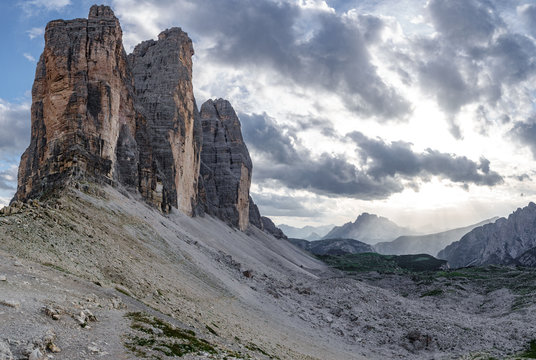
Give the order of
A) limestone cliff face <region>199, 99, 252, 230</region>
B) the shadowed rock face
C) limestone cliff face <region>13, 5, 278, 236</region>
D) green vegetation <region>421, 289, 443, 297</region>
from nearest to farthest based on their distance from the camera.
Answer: the shadowed rock face, limestone cliff face <region>13, 5, 278, 236</region>, green vegetation <region>421, 289, 443, 297</region>, limestone cliff face <region>199, 99, 252, 230</region>

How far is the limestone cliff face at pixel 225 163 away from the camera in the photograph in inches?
5586

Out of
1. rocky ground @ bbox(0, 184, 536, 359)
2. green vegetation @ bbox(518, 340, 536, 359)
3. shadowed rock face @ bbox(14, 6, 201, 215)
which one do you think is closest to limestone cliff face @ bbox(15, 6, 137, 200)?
shadowed rock face @ bbox(14, 6, 201, 215)

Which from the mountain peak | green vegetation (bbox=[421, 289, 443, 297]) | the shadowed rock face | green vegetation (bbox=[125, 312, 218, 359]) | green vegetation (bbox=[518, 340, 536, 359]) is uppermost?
the mountain peak

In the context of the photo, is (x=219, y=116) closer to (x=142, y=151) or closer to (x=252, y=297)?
(x=142, y=151)

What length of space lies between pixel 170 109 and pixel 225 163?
5280 centimetres

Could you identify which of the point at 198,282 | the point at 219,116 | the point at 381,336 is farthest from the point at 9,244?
the point at 219,116

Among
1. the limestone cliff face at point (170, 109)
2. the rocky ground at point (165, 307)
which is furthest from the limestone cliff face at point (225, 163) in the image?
the rocky ground at point (165, 307)

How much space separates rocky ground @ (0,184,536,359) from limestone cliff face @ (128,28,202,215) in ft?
104

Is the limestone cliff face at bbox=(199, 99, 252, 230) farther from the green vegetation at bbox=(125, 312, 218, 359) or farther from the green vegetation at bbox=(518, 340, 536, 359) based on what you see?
the green vegetation at bbox=(125, 312, 218, 359)

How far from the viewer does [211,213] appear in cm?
12556

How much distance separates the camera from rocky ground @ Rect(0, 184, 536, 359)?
17875 millimetres

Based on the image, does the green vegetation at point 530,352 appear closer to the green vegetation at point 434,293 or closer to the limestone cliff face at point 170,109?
the green vegetation at point 434,293

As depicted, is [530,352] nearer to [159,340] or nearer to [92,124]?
[159,340]

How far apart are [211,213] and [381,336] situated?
276ft
